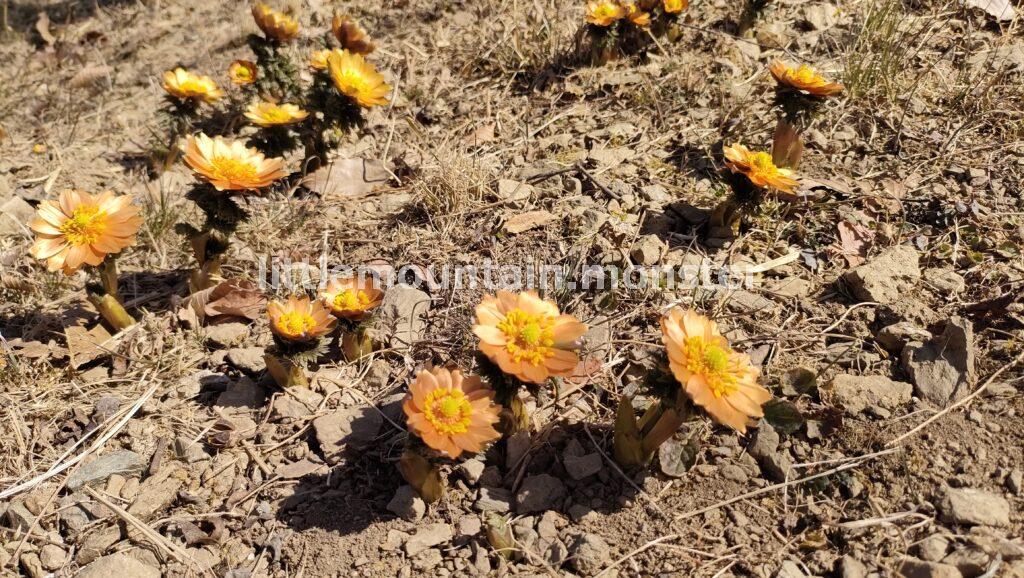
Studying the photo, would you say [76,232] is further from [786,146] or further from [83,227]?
[786,146]

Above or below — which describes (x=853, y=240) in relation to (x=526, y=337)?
below

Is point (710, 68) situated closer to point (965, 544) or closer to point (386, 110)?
point (386, 110)

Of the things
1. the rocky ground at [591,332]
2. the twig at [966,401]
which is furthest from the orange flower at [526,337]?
the twig at [966,401]

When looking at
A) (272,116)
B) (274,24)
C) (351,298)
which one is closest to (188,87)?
(274,24)

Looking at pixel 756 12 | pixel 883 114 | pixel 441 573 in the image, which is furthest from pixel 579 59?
pixel 441 573

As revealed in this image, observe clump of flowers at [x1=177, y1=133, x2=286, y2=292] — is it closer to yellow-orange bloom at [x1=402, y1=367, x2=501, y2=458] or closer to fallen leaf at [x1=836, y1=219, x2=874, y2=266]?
yellow-orange bloom at [x1=402, y1=367, x2=501, y2=458]

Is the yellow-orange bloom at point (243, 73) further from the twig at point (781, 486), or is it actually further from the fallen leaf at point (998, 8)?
the fallen leaf at point (998, 8)

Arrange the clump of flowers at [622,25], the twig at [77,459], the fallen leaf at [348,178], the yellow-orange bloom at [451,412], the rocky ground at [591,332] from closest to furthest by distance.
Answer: the yellow-orange bloom at [451,412], the rocky ground at [591,332], the twig at [77,459], the fallen leaf at [348,178], the clump of flowers at [622,25]

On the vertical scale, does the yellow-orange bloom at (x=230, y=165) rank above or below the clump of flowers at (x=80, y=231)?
above
